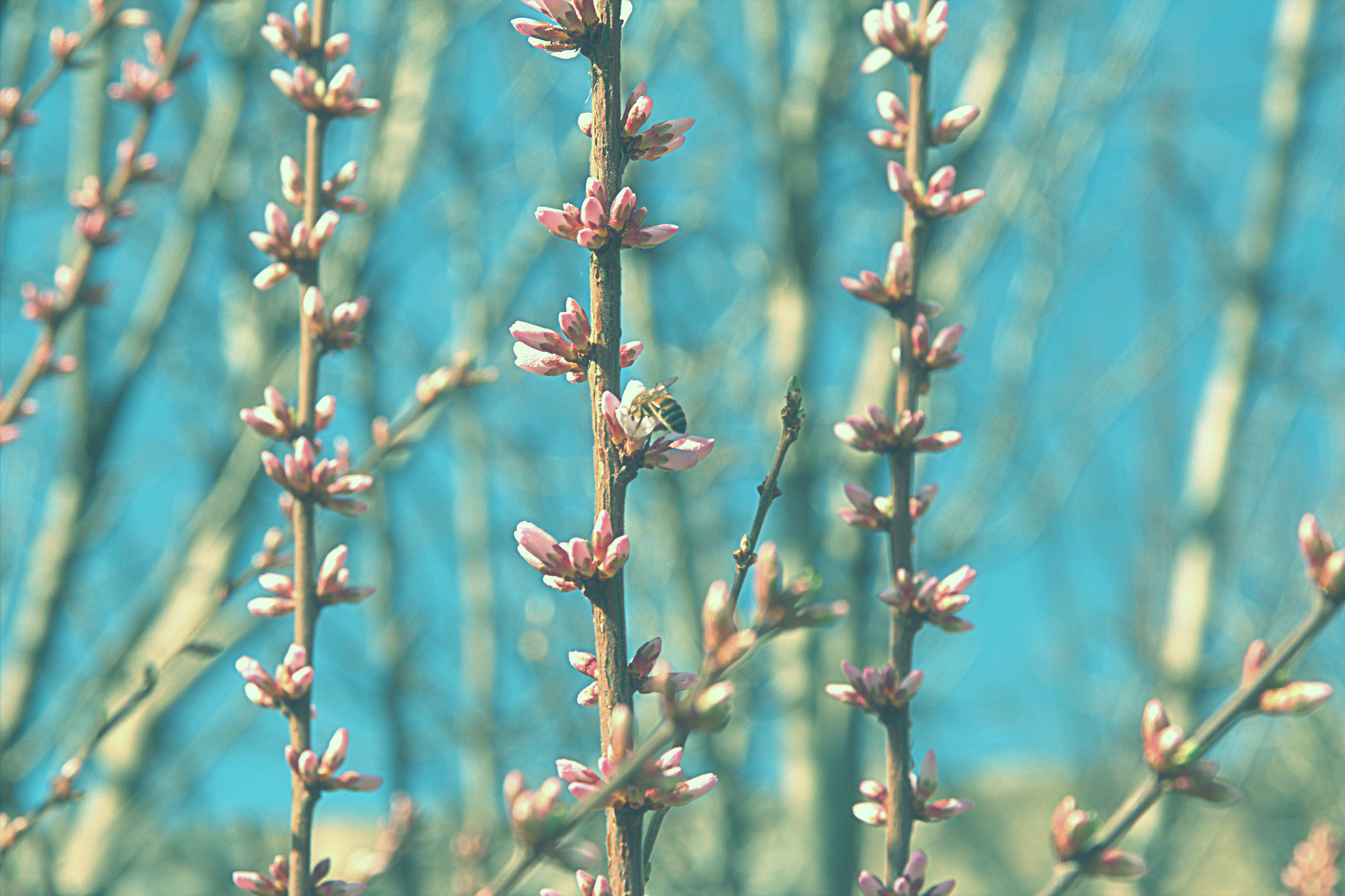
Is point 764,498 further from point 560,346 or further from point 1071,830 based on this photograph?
point 1071,830

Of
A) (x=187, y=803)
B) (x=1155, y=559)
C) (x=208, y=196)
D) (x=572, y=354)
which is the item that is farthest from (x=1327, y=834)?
(x=1155, y=559)

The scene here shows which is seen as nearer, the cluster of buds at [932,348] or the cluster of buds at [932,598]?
the cluster of buds at [932,598]

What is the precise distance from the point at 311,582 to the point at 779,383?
3003 mm

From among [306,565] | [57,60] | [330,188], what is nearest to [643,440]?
[306,565]

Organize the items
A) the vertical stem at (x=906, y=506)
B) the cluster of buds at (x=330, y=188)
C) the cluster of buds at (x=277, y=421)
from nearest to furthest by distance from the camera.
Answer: the vertical stem at (x=906, y=506), the cluster of buds at (x=277, y=421), the cluster of buds at (x=330, y=188)

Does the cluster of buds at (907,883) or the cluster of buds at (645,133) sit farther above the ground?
the cluster of buds at (645,133)

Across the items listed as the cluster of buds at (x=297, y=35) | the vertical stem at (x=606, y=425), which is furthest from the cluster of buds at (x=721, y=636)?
the cluster of buds at (x=297, y=35)

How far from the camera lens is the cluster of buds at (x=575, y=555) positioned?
1034 mm

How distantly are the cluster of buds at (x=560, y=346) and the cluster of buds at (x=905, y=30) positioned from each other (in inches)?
24.4

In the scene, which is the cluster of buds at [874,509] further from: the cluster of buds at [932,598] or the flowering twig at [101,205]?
the flowering twig at [101,205]

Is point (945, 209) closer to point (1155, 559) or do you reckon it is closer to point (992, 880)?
point (992, 880)

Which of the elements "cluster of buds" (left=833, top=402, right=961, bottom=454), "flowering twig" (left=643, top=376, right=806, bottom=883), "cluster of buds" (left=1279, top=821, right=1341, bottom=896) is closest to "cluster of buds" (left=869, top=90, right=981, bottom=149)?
"cluster of buds" (left=833, top=402, right=961, bottom=454)

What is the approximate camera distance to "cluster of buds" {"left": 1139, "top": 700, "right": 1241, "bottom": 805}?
1.07 meters

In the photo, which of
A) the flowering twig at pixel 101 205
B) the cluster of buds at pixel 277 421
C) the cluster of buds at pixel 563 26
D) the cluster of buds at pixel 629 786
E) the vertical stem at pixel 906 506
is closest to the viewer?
the cluster of buds at pixel 629 786
